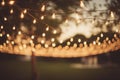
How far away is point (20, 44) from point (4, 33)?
0.50 m

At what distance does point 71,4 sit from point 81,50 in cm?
251

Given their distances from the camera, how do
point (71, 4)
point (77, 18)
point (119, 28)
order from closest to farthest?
point (77, 18), point (119, 28), point (71, 4)

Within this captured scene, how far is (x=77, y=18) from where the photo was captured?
4.18 m

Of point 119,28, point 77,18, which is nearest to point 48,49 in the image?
point 119,28

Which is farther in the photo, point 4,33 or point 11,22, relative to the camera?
point 11,22

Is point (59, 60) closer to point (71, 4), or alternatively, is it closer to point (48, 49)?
point (71, 4)

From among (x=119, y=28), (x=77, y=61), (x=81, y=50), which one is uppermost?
(x=119, y=28)

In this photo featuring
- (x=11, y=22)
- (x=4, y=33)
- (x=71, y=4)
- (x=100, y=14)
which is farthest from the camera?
(x=71, y=4)

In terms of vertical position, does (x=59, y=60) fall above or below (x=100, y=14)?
below

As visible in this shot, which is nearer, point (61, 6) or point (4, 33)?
point (4, 33)

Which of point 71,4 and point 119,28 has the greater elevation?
→ point 71,4

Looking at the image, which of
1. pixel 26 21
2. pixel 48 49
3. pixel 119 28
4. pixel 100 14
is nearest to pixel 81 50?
pixel 48 49

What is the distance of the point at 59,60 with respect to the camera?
74.7 feet

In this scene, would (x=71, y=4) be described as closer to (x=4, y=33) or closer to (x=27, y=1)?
(x=27, y=1)
